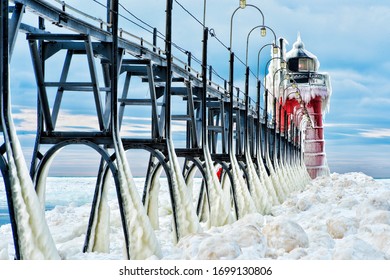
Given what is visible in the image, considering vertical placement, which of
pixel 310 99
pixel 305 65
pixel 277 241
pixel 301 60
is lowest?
pixel 277 241

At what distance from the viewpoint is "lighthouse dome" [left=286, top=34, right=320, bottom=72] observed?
73625 mm

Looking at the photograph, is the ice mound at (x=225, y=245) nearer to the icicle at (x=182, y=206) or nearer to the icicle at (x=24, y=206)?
the icicle at (x=24, y=206)

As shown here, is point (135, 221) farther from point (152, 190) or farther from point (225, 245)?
point (152, 190)

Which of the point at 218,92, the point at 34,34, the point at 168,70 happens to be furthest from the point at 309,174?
the point at 34,34

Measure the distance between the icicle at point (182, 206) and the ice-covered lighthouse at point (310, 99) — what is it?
179 feet

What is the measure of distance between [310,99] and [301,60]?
4937 mm

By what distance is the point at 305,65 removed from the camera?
73.7 meters

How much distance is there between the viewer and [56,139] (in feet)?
48.6

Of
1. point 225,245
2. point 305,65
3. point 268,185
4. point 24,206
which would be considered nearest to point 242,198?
point 268,185

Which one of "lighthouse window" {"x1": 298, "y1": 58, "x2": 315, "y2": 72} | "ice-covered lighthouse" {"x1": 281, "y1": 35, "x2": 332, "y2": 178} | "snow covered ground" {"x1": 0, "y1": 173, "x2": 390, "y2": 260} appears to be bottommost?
"snow covered ground" {"x1": 0, "y1": 173, "x2": 390, "y2": 260}

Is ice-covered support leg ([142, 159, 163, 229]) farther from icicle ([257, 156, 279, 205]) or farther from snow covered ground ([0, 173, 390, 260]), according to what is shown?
icicle ([257, 156, 279, 205])

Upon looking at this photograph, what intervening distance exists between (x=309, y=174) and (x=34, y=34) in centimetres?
6442

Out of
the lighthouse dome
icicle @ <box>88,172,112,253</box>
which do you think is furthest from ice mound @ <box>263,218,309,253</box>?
the lighthouse dome

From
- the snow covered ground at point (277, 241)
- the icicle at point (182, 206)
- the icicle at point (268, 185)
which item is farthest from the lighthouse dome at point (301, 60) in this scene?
the icicle at point (182, 206)
